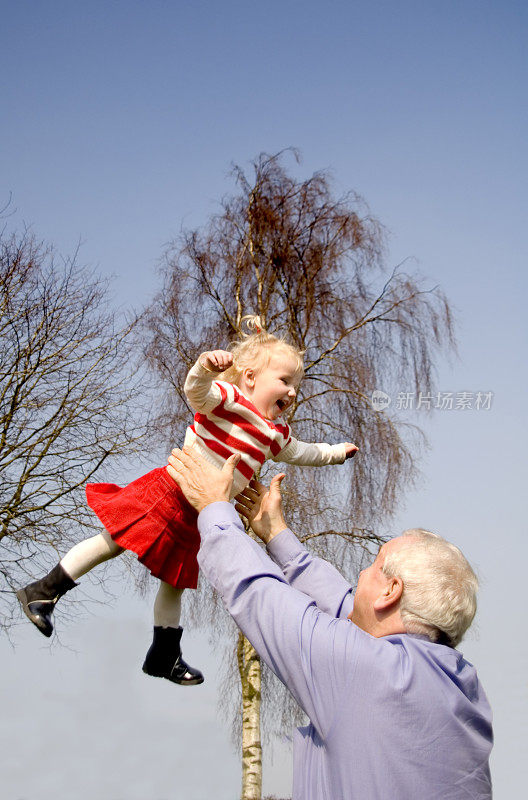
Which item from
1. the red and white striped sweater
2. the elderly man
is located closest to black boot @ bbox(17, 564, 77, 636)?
the red and white striped sweater

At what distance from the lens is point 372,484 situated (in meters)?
10.0

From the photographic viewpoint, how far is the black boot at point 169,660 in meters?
3.48

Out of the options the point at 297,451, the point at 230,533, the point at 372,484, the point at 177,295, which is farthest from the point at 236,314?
the point at 230,533

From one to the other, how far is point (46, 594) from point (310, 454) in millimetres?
1312

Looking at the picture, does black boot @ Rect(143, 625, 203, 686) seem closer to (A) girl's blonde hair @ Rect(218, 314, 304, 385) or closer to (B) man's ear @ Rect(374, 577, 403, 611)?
(A) girl's blonde hair @ Rect(218, 314, 304, 385)

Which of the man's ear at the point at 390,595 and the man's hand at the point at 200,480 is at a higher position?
the man's hand at the point at 200,480

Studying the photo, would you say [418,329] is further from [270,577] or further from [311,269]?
[270,577]

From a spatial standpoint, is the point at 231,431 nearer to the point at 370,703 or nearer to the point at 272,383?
the point at 272,383

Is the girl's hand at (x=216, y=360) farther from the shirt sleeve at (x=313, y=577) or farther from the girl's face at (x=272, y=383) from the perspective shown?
the shirt sleeve at (x=313, y=577)

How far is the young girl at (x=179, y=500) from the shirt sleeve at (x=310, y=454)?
0.07 metres

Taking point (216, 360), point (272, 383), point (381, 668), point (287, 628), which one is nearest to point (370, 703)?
point (381, 668)

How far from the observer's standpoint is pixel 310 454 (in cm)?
375

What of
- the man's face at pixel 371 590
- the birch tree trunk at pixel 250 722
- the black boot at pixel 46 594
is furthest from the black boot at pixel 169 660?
the birch tree trunk at pixel 250 722

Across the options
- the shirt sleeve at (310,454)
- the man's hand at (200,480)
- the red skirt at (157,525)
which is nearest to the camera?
the man's hand at (200,480)
